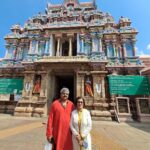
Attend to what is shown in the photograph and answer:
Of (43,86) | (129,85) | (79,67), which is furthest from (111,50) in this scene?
(43,86)

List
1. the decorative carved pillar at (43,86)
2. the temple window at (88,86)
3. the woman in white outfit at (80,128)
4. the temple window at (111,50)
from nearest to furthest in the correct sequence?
1. the woman in white outfit at (80,128)
2. the temple window at (88,86)
3. the decorative carved pillar at (43,86)
4. the temple window at (111,50)

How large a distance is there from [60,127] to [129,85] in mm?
11208

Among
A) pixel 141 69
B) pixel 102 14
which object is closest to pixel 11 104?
pixel 141 69

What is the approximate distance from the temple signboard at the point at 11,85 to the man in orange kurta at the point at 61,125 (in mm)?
12265

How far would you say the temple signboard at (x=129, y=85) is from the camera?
482 inches

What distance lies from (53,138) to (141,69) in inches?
527

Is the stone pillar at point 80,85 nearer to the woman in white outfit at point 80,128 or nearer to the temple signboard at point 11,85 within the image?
the temple signboard at point 11,85

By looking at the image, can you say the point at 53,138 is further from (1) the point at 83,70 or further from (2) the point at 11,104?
(2) the point at 11,104

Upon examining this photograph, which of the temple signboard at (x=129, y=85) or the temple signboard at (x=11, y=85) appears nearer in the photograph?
the temple signboard at (x=129, y=85)

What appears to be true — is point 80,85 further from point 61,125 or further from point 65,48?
point 61,125

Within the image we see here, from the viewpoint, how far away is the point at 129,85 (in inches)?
491

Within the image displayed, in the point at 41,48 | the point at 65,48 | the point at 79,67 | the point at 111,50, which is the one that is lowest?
the point at 79,67

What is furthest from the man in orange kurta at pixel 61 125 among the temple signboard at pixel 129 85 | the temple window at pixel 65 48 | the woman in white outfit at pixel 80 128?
the temple window at pixel 65 48

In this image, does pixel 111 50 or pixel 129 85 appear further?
pixel 111 50
